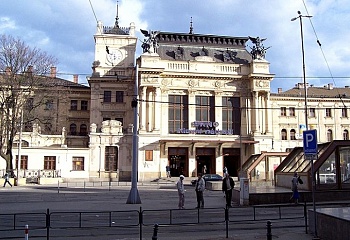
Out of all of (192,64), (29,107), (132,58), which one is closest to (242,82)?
(192,64)

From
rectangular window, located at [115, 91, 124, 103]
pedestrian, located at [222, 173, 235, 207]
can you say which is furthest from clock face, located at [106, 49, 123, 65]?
pedestrian, located at [222, 173, 235, 207]

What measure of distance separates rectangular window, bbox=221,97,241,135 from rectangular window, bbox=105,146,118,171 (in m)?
15.9

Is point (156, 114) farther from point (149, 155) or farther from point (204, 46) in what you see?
point (204, 46)

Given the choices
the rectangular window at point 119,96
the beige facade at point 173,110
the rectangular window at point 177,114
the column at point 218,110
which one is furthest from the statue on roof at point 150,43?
the column at point 218,110

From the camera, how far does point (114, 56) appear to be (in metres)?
58.5

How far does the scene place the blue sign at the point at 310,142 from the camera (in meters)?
10.6

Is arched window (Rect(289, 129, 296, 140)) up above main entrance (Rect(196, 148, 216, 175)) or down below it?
above

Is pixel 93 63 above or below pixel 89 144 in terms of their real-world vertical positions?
above

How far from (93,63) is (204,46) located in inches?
694

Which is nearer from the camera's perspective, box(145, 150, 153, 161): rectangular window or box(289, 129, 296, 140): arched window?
Answer: box(145, 150, 153, 161): rectangular window

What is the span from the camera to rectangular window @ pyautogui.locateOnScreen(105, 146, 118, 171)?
1970 inches

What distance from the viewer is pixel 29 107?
42.4 m

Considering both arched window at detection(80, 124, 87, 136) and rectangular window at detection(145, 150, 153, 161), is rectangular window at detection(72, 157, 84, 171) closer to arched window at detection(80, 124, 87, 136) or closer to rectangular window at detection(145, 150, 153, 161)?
rectangular window at detection(145, 150, 153, 161)

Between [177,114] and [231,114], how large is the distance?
26.6 ft
